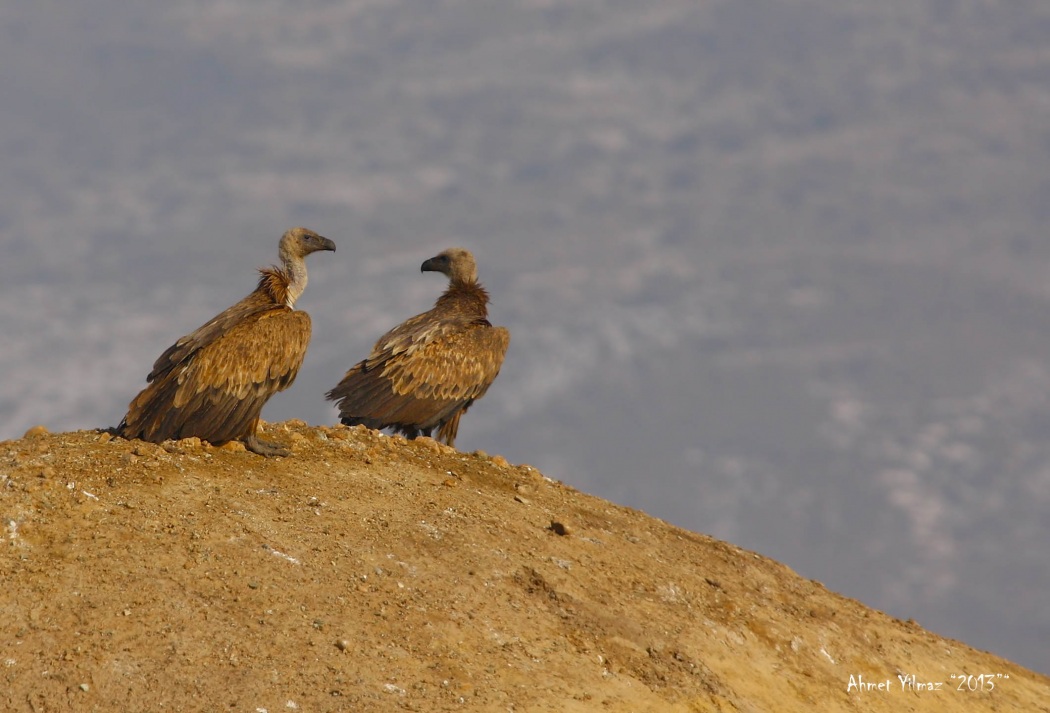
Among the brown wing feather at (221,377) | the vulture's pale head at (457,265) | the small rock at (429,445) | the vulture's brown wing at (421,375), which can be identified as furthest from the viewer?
the vulture's pale head at (457,265)

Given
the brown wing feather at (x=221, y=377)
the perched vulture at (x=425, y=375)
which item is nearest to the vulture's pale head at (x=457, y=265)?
the perched vulture at (x=425, y=375)

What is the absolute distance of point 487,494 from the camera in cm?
1444

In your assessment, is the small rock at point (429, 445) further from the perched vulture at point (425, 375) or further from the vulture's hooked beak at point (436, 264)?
the vulture's hooked beak at point (436, 264)

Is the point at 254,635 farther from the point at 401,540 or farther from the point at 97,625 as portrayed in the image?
the point at 401,540

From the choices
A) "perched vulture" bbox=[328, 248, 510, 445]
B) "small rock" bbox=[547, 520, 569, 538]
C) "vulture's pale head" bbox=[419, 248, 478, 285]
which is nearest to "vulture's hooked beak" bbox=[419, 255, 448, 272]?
"vulture's pale head" bbox=[419, 248, 478, 285]

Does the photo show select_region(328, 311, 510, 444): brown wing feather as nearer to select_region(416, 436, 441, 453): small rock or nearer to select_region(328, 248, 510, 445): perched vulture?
select_region(328, 248, 510, 445): perched vulture

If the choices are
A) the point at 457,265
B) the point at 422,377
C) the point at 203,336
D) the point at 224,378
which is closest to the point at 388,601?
the point at 224,378

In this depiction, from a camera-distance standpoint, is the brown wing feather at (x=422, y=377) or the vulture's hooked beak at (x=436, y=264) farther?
the vulture's hooked beak at (x=436, y=264)

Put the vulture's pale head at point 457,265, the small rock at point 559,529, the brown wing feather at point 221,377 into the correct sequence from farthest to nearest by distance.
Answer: the vulture's pale head at point 457,265, the brown wing feather at point 221,377, the small rock at point 559,529

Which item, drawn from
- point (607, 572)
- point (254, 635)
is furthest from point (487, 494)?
point (254, 635)

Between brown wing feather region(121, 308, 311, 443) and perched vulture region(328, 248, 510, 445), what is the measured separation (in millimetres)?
3382

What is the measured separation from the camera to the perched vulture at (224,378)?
1384 cm

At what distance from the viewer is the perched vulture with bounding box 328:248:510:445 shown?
18078 mm

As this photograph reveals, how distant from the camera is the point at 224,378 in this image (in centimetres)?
1402
